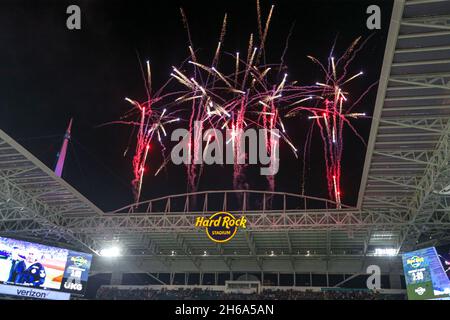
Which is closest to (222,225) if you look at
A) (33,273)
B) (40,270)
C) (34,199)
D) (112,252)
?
(112,252)

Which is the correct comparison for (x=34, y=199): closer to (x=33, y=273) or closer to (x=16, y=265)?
(x=16, y=265)

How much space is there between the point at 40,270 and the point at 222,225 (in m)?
14.7

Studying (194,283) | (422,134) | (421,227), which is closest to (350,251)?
(421,227)

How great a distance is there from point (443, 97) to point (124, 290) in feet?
101

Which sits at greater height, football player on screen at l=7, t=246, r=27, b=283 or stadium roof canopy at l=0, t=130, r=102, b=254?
stadium roof canopy at l=0, t=130, r=102, b=254

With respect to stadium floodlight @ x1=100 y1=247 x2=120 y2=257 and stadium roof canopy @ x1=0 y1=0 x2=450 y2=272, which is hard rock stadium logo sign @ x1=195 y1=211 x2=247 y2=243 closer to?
stadium roof canopy @ x1=0 y1=0 x2=450 y2=272

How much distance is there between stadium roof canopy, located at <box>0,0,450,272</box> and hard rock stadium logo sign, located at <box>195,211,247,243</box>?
1.46 metres

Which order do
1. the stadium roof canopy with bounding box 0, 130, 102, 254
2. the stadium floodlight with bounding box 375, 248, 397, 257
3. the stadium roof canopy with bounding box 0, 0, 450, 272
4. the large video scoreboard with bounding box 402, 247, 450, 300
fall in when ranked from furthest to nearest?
the stadium floodlight with bounding box 375, 248, 397, 257, the large video scoreboard with bounding box 402, 247, 450, 300, the stadium roof canopy with bounding box 0, 130, 102, 254, the stadium roof canopy with bounding box 0, 0, 450, 272

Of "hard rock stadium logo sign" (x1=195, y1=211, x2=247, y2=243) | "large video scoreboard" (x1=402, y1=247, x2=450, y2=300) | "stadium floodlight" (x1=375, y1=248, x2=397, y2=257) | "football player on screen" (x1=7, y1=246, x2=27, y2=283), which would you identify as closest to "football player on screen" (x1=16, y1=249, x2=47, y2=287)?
"football player on screen" (x1=7, y1=246, x2=27, y2=283)

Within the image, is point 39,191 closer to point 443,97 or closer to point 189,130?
point 189,130

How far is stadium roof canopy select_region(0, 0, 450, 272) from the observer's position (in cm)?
1508

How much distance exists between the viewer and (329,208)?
A: 30484 mm

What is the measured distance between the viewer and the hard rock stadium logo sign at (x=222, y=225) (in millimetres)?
26359

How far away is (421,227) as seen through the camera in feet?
86.3
